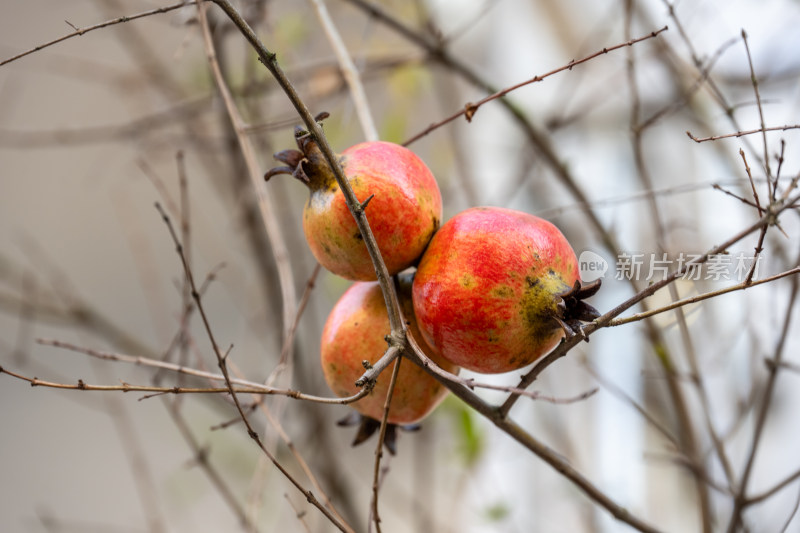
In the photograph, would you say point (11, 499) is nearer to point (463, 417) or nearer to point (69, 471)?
point (69, 471)

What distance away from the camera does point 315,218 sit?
408 millimetres

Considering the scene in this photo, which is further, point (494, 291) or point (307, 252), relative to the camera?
point (307, 252)

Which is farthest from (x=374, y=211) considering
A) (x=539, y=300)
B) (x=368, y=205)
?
(x=539, y=300)

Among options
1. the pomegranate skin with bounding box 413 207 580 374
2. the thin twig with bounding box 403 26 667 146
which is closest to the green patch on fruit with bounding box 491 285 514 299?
the pomegranate skin with bounding box 413 207 580 374

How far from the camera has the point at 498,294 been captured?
0.37m

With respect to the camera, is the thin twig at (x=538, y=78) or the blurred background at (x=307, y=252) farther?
the blurred background at (x=307, y=252)

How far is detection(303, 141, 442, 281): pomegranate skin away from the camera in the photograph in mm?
393

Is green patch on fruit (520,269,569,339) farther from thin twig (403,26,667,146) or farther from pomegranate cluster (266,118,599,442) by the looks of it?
thin twig (403,26,667,146)

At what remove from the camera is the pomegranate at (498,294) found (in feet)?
1.22

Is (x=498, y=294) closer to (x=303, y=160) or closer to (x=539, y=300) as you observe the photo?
(x=539, y=300)

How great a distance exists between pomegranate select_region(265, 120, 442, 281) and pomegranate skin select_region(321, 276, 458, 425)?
21 millimetres

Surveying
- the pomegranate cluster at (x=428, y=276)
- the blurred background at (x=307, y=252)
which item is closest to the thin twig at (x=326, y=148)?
the pomegranate cluster at (x=428, y=276)

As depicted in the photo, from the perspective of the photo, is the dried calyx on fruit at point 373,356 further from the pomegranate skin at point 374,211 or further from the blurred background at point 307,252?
the blurred background at point 307,252

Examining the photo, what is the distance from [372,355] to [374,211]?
3.7 inches
